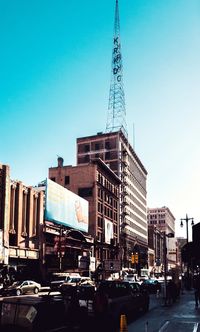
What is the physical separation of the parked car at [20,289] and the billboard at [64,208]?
18.8 meters

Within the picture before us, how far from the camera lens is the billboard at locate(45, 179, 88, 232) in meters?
60.8

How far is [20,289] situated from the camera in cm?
3856

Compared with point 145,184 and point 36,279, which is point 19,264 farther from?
point 145,184

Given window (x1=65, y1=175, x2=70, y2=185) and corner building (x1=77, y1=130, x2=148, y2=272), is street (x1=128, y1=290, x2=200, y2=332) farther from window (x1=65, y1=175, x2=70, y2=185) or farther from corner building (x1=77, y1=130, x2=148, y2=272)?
corner building (x1=77, y1=130, x2=148, y2=272)

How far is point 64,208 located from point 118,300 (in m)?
48.6

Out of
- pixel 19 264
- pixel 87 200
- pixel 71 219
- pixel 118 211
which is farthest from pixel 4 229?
pixel 118 211

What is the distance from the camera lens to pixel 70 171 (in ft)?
295

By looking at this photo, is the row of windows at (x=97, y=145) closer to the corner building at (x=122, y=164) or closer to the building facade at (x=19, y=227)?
the corner building at (x=122, y=164)

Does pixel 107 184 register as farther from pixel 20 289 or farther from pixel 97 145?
pixel 20 289

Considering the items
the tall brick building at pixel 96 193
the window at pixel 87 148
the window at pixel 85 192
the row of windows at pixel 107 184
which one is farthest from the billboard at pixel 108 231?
the window at pixel 87 148

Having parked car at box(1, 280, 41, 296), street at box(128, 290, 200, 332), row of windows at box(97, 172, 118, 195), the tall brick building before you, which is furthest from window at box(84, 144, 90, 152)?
street at box(128, 290, 200, 332)

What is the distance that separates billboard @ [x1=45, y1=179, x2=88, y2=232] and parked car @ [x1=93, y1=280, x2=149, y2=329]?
37.9 metres

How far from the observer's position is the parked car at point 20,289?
1479 inches

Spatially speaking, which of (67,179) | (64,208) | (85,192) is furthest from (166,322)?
(67,179)
